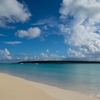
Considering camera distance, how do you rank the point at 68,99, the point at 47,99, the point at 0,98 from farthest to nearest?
the point at 68,99 < the point at 47,99 < the point at 0,98

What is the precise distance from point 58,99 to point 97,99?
3.41m

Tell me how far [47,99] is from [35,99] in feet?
3.00

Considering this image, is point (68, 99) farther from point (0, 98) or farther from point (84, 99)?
point (0, 98)

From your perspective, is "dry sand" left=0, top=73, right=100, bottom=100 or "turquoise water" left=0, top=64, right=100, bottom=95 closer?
"dry sand" left=0, top=73, right=100, bottom=100

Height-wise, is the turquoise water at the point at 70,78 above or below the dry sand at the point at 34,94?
below

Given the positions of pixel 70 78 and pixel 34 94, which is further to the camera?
pixel 70 78

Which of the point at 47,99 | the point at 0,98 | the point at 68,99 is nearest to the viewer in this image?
the point at 0,98

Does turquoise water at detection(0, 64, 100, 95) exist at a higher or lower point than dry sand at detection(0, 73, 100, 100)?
lower

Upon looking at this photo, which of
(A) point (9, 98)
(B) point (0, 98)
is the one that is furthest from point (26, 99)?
(B) point (0, 98)

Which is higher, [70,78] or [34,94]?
[34,94]

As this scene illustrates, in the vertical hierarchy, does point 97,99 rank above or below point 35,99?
below

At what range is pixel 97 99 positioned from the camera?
8352mm

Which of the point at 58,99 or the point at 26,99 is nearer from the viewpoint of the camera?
the point at 26,99

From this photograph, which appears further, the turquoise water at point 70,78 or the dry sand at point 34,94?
the turquoise water at point 70,78
